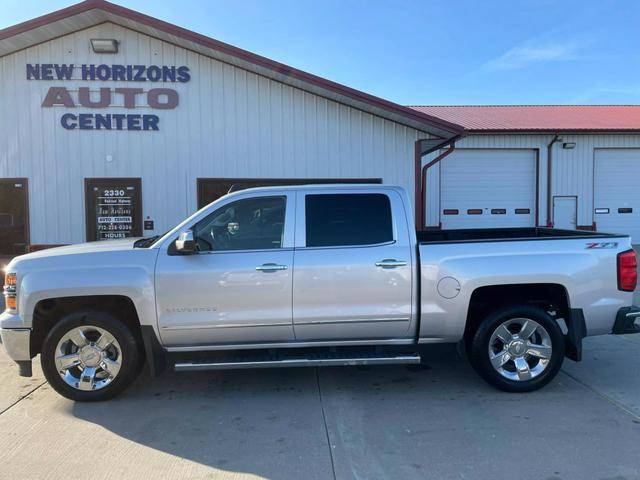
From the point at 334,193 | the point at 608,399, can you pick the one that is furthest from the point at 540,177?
the point at 334,193

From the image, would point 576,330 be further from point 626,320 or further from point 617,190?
point 617,190

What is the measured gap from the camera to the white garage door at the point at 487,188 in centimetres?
1587

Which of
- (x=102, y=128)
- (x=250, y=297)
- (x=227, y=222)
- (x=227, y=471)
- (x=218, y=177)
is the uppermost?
(x=102, y=128)

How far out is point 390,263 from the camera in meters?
4.29

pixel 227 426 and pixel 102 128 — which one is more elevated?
pixel 102 128

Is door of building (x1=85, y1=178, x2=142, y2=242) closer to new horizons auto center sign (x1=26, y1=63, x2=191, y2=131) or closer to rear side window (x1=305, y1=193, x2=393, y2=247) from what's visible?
new horizons auto center sign (x1=26, y1=63, x2=191, y2=131)

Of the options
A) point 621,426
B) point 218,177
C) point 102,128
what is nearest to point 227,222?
point 621,426

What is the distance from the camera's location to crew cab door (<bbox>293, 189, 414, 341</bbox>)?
4.25 m

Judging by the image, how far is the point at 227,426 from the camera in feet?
12.6

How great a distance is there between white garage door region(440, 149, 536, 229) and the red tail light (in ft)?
37.9

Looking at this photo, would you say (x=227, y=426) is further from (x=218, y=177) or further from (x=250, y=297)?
(x=218, y=177)

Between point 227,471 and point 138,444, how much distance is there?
0.82m

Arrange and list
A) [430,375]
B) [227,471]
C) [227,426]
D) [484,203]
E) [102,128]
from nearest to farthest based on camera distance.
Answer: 1. [227,471]
2. [227,426]
3. [430,375]
4. [102,128]
5. [484,203]

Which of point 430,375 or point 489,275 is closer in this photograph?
point 489,275
